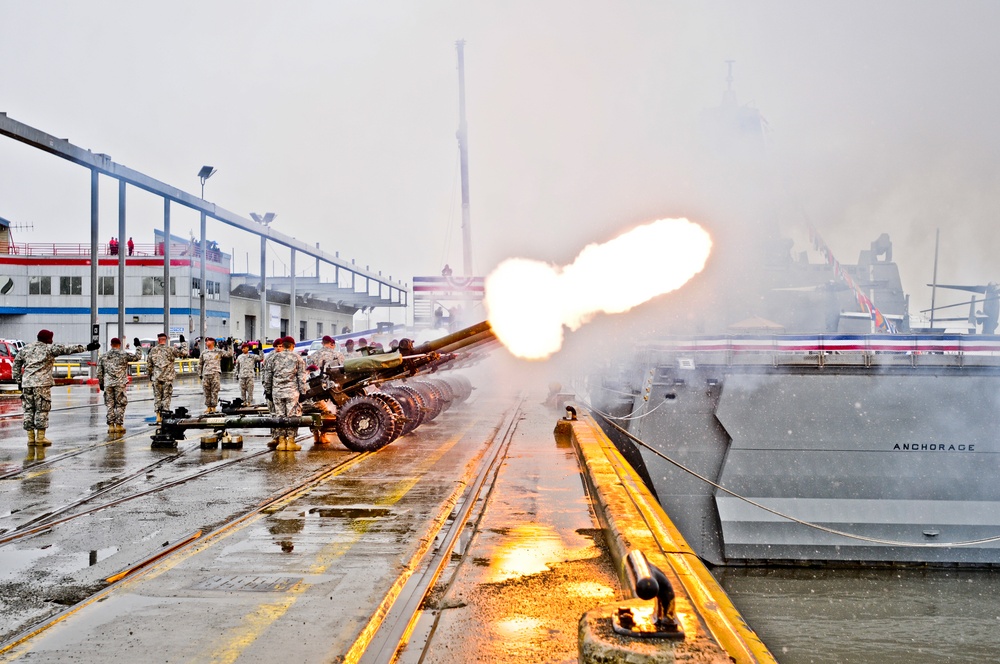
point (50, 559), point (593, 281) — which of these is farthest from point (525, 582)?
point (593, 281)

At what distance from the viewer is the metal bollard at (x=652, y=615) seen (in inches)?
154

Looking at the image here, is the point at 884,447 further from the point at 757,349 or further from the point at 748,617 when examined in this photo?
the point at 748,617

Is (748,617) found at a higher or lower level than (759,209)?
lower

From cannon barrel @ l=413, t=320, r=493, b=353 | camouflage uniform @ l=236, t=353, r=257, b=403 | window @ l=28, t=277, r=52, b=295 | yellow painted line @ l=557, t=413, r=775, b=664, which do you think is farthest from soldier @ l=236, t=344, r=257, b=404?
window @ l=28, t=277, r=52, b=295

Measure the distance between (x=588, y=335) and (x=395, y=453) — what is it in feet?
14.9

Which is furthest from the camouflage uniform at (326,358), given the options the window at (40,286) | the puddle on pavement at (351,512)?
the window at (40,286)

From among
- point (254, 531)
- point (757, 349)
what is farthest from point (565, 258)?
point (254, 531)

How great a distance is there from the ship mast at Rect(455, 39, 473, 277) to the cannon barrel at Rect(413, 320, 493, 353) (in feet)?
143

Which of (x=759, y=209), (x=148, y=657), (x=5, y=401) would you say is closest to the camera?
(x=148, y=657)

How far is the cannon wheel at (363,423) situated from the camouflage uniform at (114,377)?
4804 mm

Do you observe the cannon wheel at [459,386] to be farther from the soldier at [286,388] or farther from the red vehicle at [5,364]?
the red vehicle at [5,364]

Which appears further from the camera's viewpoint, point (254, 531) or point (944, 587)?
point (944, 587)

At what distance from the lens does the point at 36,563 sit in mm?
6688

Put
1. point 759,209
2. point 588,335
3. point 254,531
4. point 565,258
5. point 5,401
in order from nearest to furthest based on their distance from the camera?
point 254,531 → point 565,258 → point 588,335 → point 5,401 → point 759,209
